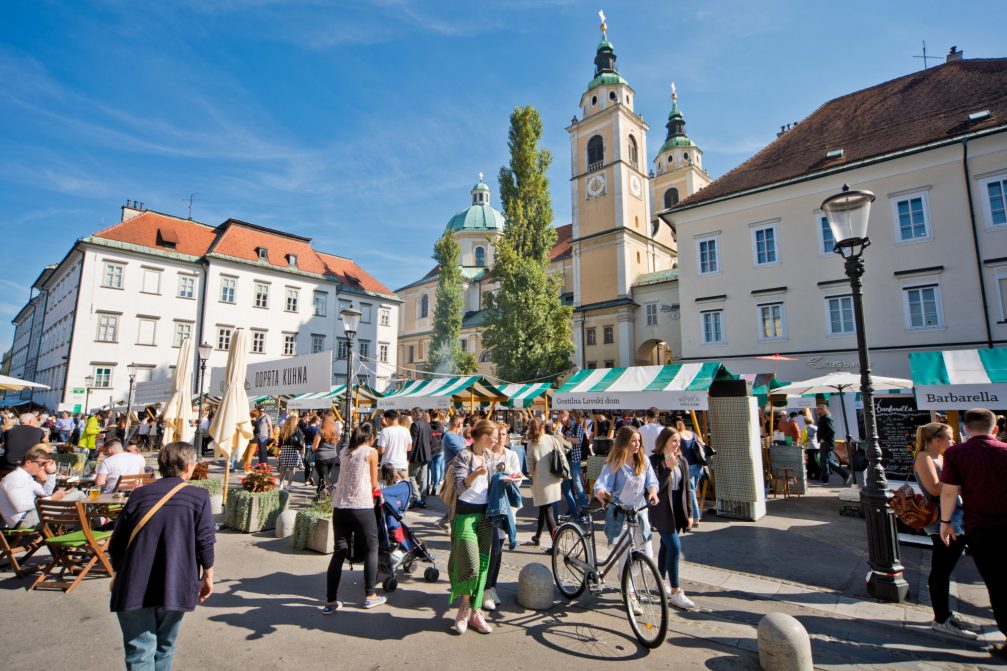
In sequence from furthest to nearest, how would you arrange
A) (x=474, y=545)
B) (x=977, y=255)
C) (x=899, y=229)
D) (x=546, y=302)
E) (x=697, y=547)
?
(x=546, y=302), (x=899, y=229), (x=977, y=255), (x=697, y=547), (x=474, y=545)

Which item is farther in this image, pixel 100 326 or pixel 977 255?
pixel 100 326

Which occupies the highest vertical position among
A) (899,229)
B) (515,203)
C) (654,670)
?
(515,203)

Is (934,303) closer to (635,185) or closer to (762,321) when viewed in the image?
(762,321)

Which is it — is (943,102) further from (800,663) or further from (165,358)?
(165,358)

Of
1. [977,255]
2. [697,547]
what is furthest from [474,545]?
[977,255]

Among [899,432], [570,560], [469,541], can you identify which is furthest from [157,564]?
[899,432]

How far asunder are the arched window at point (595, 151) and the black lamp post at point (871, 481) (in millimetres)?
39020

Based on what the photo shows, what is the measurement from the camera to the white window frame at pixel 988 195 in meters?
19.3

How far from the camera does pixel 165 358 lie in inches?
1276

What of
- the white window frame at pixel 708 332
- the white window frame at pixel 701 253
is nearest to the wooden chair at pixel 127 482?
the white window frame at pixel 708 332

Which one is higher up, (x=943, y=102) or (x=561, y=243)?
(x=561, y=243)

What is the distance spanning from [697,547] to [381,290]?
41.3m

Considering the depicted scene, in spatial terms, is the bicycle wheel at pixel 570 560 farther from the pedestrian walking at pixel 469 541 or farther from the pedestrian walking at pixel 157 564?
the pedestrian walking at pixel 157 564

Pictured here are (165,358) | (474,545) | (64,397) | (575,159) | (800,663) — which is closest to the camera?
(800,663)
